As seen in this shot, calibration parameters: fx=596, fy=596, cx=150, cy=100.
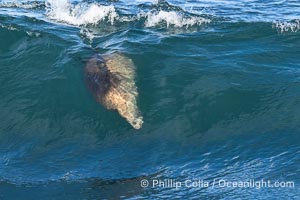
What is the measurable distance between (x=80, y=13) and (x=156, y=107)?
4.80 m

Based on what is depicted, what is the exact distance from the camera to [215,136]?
29.9 ft

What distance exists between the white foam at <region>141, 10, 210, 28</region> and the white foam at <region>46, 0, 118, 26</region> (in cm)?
87

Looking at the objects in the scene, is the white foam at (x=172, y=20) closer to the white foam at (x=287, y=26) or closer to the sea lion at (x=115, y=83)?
the white foam at (x=287, y=26)

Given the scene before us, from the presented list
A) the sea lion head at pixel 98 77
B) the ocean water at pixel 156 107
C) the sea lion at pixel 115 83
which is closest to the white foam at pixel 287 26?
the ocean water at pixel 156 107

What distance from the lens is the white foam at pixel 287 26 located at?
12.4 m

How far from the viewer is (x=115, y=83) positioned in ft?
33.9

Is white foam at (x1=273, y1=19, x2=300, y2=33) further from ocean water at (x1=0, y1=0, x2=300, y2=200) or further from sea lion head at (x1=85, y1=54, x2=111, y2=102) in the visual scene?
sea lion head at (x1=85, y1=54, x2=111, y2=102)

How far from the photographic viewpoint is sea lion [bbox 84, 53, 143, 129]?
980cm

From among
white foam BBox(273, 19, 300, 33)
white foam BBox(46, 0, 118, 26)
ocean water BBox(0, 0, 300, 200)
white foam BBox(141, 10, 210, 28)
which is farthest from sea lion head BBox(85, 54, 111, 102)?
white foam BBox(273, 19, 300, 33)

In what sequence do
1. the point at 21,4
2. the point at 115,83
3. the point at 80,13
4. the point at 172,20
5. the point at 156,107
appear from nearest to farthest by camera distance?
the point at 156,107 < the point at 115,83 < the point at 172,20 < the point at 80,13 < the point at 21,4

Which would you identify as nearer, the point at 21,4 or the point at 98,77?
the point at 98,77

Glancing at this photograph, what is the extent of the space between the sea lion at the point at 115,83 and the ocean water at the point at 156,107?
137 mm

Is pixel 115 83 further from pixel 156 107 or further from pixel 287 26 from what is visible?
pixel 287 26

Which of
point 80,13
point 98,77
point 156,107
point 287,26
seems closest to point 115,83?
point 98,77
